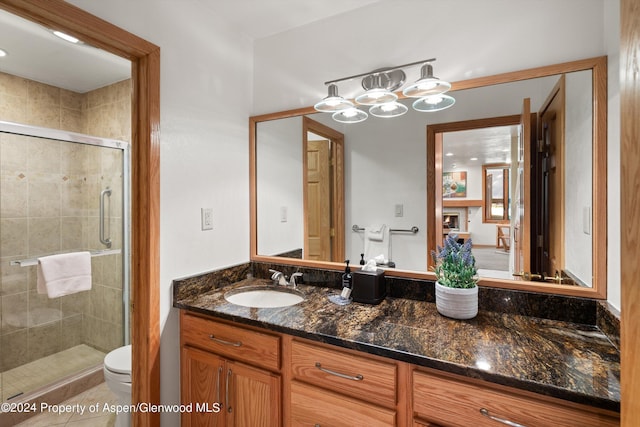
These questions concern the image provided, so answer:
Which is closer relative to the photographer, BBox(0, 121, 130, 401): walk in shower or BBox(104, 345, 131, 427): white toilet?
BBox(104, 345, 131, 427): white toilet

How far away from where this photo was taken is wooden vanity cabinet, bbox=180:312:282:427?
1262 millimetres

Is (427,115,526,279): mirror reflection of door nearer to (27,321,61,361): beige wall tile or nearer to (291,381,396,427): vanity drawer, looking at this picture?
(291,381,396,427): vanity drawer

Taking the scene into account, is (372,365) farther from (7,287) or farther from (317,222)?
(7,287)

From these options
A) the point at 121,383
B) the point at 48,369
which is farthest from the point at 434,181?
the point at 48,369

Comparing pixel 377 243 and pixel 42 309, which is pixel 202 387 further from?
pixel 42 309

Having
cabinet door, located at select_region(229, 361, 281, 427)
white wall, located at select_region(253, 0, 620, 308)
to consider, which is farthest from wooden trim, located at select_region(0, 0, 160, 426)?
white wall, located at select_region(253, 0, 620, 308)

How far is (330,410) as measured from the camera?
3.68ft

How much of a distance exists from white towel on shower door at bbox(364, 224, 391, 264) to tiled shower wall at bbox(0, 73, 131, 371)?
2.13m

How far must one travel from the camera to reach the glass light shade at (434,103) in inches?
57.0

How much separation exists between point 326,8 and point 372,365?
5.78 ft

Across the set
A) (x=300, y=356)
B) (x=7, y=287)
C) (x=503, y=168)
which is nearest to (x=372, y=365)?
(x=300, y=356)

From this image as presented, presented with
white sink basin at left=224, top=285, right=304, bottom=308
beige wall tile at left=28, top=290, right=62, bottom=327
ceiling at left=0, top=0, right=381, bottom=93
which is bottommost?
beige wall tile at left=28, top=290, right=62, bottom=327

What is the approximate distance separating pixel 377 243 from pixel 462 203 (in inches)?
18.7

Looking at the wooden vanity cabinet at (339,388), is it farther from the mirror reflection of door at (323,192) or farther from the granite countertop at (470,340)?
the mirror reflection of door at (323,192)
